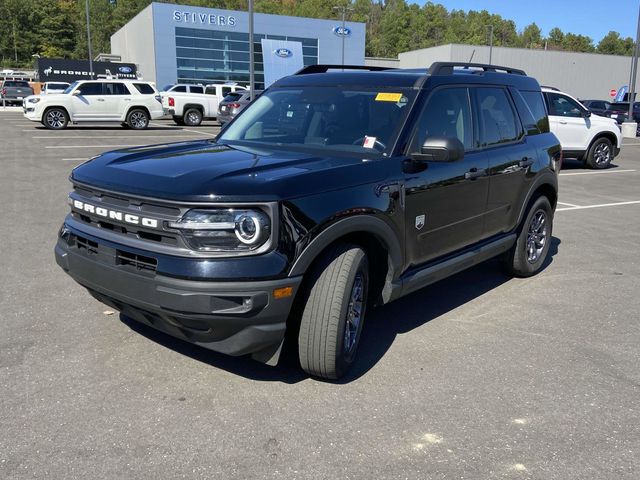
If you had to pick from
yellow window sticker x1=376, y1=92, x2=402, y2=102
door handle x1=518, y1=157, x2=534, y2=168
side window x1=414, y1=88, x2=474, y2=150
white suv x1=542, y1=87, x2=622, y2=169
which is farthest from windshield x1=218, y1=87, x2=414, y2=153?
white suv x1=542, y1=87, x2=622, y2=169

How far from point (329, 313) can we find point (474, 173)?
193 centimetres

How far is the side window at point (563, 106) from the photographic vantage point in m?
14.1

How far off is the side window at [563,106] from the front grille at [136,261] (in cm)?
1320

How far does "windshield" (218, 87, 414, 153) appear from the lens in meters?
4.00

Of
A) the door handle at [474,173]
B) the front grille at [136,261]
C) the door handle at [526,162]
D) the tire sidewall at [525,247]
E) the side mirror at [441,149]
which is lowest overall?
the tire sidewall at [525,247]

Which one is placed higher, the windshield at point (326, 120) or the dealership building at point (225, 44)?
the dealership building at point (225, 44)

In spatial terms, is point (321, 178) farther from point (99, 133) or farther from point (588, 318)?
point (99, 133)

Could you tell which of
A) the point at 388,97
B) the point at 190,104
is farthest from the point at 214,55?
the point at 388,97

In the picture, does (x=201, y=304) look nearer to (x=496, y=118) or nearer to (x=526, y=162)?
(x=496, y=118)

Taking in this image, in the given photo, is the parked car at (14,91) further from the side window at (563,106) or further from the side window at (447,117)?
the side window at (447,117)

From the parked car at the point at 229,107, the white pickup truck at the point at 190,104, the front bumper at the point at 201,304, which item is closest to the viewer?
the front bumper at the point at 201,304

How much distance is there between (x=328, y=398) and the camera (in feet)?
11.1

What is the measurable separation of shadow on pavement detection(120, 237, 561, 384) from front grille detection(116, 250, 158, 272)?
908 millimetres

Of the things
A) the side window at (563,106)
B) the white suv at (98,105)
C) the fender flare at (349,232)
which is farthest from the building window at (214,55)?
the fender flare at (349,232)
